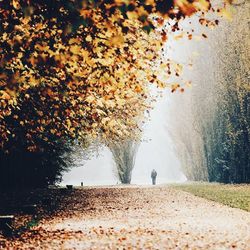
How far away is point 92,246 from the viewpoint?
8492 millimetres

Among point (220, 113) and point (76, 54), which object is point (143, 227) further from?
point (220, 113)

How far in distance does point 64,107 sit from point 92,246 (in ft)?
12.8

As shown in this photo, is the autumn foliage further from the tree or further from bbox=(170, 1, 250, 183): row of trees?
the tree

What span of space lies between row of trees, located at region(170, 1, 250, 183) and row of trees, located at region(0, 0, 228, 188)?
13771 mm

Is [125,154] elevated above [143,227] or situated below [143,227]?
above

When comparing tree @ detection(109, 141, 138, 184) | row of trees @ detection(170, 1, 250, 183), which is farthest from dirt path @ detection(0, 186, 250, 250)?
tree @ detection(109, 141, 138, 184)

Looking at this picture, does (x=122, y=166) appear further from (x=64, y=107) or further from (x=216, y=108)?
(x=64, y=107)

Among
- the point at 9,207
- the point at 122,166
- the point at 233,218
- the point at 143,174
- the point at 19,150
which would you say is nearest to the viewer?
the point at 233,218

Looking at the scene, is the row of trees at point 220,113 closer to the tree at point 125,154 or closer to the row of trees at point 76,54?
the tree at point 125,154

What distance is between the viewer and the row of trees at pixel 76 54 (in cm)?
449

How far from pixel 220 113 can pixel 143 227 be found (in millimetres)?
22536

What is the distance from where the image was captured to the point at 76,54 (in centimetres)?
660

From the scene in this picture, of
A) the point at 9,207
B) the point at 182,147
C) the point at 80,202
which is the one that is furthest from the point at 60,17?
the point at 182,147

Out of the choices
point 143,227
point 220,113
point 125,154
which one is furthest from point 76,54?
point 125,154
